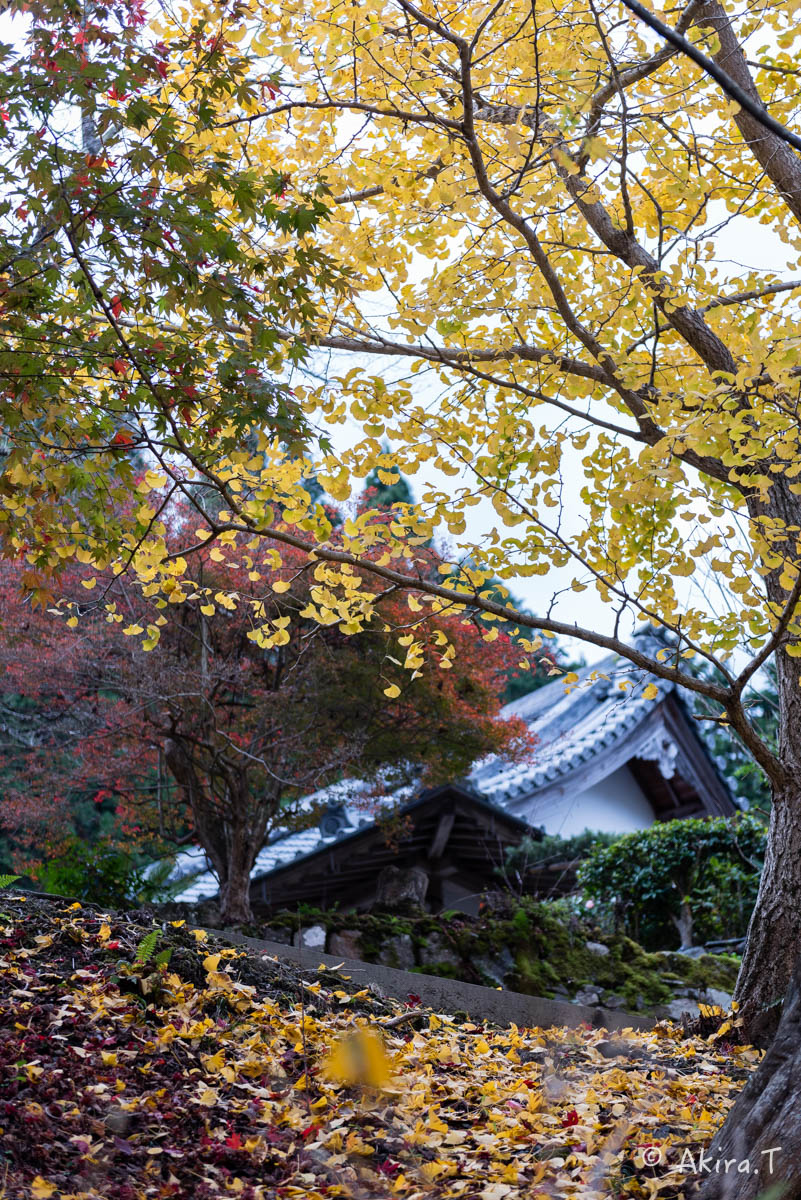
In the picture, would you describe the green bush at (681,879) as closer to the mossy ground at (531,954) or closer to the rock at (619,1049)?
A: the mossy ground at (531,954)

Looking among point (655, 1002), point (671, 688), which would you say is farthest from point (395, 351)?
point (671, 688)

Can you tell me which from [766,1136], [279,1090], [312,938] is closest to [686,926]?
[312,938]

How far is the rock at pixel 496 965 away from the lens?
23.5ft

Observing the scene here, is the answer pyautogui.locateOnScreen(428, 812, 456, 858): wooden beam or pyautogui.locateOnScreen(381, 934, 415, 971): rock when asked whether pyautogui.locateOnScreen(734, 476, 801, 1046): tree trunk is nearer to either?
pyautogui.locateOnScreen(381, 934, 415, 971): rock

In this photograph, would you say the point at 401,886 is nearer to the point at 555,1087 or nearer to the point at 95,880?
the point at 95,880

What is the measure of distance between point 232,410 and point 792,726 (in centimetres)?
336

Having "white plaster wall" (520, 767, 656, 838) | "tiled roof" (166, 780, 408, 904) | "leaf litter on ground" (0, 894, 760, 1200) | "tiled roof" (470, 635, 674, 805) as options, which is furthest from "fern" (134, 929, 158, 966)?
"white plaster wall" (520, 767, 656, 838)

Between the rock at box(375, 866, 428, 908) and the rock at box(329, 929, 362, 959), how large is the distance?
1.62 m

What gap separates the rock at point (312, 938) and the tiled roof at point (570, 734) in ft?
13.0

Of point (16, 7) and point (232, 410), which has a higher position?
point (16, 7)

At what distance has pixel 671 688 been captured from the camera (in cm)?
1241

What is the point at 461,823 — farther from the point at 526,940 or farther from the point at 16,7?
the point at 16,7

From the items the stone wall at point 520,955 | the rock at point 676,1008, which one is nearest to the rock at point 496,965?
the stone wall at point 520,955

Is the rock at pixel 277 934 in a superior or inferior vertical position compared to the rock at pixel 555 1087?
superior
